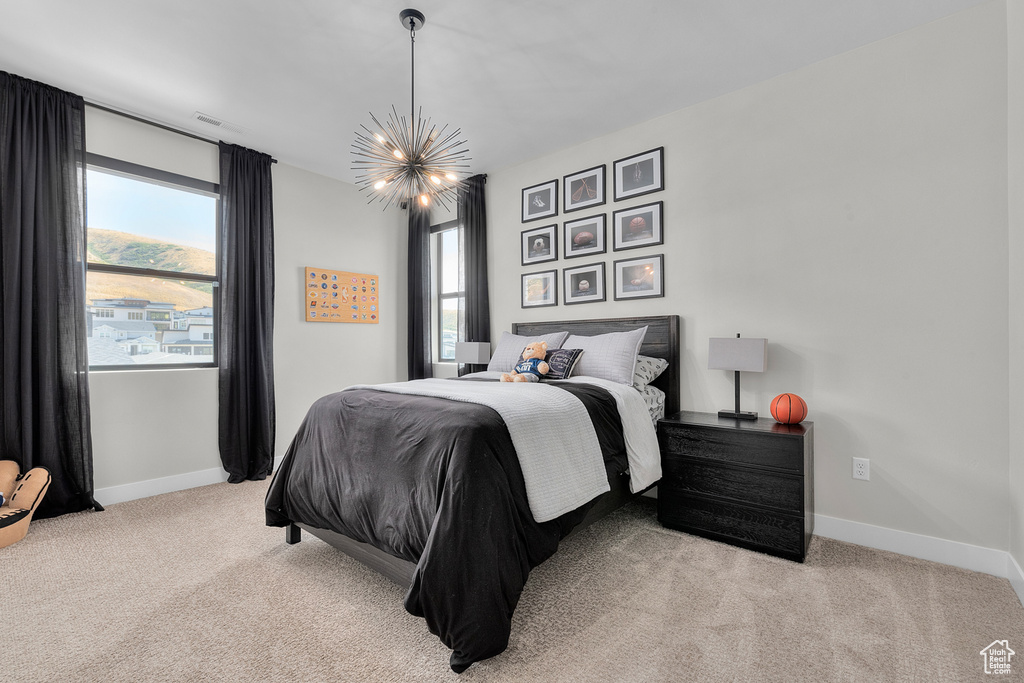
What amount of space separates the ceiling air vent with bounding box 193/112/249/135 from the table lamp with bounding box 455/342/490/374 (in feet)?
7.68

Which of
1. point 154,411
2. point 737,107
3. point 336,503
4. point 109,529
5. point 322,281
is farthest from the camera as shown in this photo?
point 322,281

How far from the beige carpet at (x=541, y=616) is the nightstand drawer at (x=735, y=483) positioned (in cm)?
27

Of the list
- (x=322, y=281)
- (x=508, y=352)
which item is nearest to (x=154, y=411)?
(x=322, y=281)

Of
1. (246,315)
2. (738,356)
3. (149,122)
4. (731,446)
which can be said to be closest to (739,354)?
(738,356)

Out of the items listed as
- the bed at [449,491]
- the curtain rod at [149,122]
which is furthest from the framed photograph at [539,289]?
the curtain rod at [149,122]

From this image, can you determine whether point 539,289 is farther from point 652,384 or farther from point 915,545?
point 915,545

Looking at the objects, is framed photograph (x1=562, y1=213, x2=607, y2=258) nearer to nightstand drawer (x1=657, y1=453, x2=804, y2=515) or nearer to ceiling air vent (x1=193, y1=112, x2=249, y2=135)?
nightstand drawer (x1=657, y1=453, x2=804, y2=515)

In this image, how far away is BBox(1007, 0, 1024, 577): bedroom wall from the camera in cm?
190

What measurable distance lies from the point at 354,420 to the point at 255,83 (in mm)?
2236

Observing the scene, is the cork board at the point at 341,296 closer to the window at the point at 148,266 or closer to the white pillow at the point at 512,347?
the window at the point at 148,266

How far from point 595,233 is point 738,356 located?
1495 millimetres

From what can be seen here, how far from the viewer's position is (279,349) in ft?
13.1

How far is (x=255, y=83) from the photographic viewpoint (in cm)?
279

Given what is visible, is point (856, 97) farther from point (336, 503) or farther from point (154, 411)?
point (154, 411)
